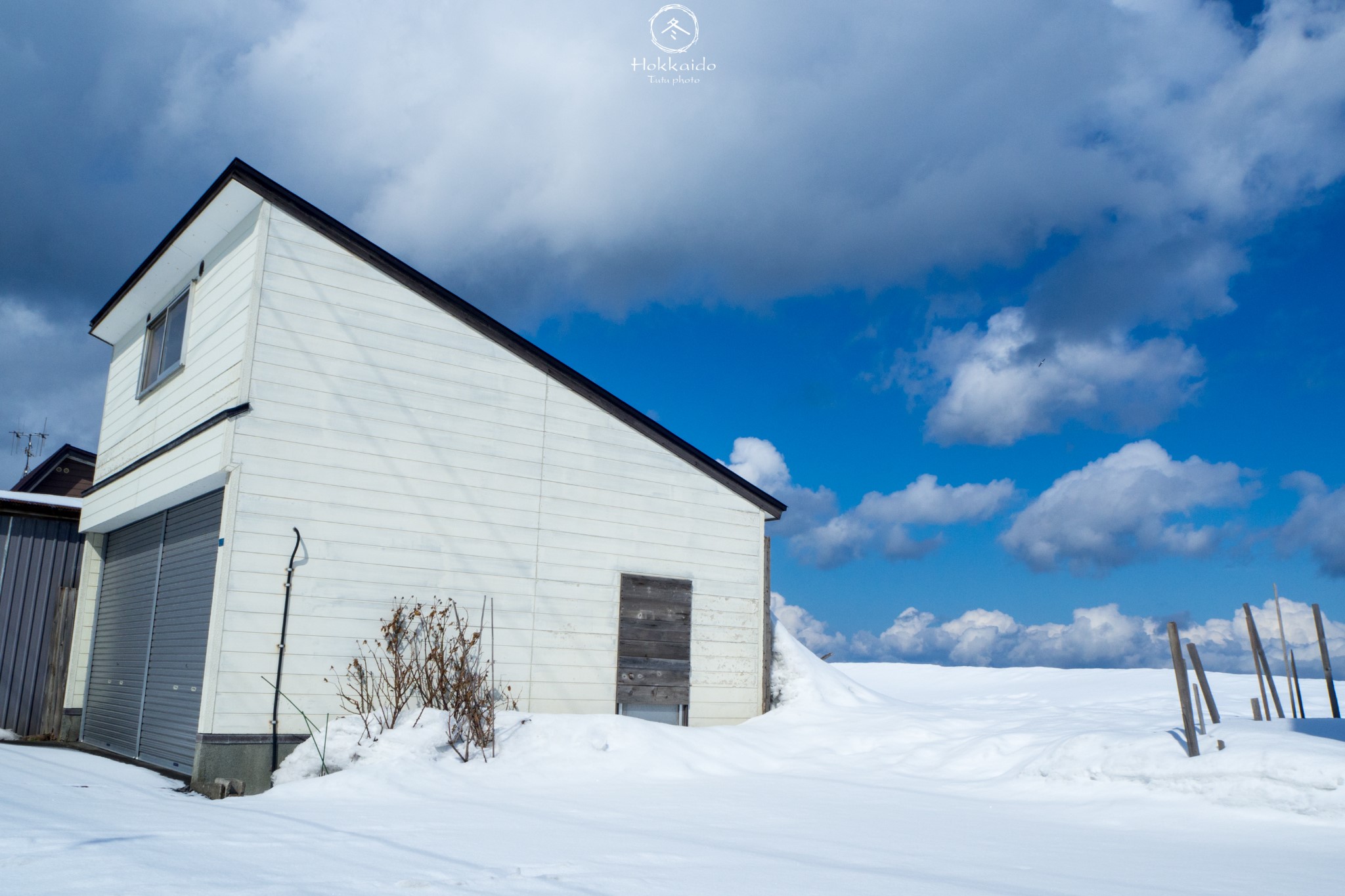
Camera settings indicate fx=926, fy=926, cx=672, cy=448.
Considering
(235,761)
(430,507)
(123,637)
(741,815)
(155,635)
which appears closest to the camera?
(741,815)

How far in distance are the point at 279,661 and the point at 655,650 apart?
191 inches

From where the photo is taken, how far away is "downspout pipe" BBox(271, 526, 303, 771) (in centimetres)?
944

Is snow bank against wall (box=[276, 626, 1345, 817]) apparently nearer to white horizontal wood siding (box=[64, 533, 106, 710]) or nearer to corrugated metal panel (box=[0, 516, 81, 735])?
white horizontal wood siding (box=[64, 533, 106, 710])

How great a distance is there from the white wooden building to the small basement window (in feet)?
0.21

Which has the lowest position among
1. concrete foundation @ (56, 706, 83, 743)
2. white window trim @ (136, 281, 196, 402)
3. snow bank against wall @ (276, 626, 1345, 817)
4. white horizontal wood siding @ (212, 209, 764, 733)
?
concrete foundation @ (56, 706, 83, 743)

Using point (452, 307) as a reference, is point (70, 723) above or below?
below

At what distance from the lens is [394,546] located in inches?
416

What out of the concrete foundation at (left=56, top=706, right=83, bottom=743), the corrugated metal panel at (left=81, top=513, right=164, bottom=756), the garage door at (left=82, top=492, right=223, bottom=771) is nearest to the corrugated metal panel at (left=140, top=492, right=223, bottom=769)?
the garage door at (left=82, top=492, right=223, bottom=771)

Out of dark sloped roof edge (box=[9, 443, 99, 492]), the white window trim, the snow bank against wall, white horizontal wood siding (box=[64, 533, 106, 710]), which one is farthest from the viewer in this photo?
dark sloped roof edge (box=[9, 443, 99, 492])

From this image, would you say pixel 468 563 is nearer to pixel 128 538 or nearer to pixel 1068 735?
pixel 128 538

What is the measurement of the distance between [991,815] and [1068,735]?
2.89 metres

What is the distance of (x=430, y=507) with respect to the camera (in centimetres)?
1089

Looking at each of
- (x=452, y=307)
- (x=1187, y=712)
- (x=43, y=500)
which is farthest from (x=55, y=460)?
(x=1187, y=712)

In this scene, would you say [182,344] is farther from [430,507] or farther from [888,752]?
[888,752]
